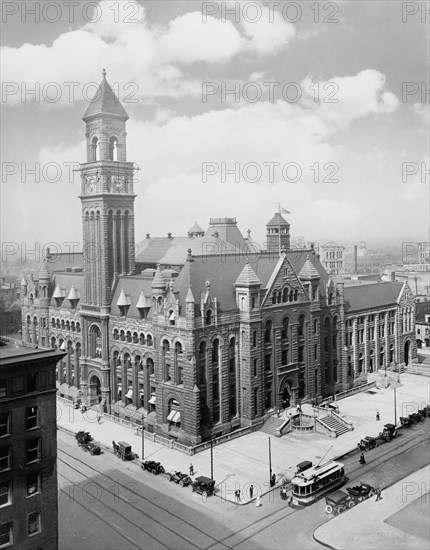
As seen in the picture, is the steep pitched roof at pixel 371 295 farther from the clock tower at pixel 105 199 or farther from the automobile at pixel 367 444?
the clock tower at pixel 105 199

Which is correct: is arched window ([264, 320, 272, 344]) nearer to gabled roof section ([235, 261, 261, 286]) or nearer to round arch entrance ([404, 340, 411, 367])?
gabled roof section ([235, 261, 261, 286])

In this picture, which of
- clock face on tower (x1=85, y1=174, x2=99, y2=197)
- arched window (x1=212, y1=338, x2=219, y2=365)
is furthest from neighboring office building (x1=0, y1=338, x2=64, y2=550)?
clock face on tower (x1=85, y1=174, x2=99, y2=197)

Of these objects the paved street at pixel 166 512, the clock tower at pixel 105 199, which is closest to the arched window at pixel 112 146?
the clock tower at pixel 105 199

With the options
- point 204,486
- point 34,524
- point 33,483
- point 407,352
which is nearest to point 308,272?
point 407,352

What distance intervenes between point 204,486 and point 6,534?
20.6 meters

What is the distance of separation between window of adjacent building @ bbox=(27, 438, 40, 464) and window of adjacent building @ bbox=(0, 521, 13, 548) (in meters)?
4.29

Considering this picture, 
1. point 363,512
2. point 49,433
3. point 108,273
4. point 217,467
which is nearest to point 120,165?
point 108,273

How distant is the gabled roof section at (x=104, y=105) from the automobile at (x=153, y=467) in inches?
1832

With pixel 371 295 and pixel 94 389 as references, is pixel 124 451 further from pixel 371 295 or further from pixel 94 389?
pixel 371 295

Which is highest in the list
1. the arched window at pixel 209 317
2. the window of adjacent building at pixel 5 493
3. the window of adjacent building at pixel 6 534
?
the arched window at pixel 209 317

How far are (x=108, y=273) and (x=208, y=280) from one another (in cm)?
1795

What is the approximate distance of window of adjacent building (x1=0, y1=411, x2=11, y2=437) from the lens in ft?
133

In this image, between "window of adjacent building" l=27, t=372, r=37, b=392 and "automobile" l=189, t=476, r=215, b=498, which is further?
"automobile" l=189, t=476, r=215, b=498

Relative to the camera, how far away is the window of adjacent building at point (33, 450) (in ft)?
138
